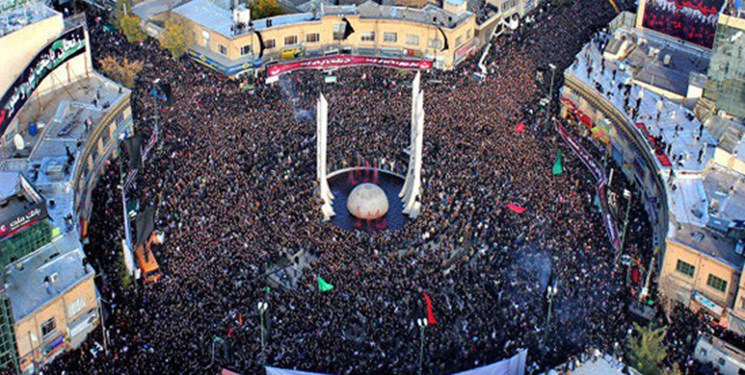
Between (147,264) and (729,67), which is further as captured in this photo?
(729,67)

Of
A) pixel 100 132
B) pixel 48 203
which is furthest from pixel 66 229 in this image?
pixel 100 132

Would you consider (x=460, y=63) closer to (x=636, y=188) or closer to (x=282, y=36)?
(x=282, y=36)

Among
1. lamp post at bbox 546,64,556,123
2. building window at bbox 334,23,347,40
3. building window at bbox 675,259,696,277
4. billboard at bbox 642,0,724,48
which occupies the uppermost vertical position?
billboard at bbox 642,0,724,48

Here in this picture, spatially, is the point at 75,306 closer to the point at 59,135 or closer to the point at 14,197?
the point at 14,197

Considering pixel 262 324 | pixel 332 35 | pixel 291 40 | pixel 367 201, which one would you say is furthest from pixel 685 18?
pixel 262 324

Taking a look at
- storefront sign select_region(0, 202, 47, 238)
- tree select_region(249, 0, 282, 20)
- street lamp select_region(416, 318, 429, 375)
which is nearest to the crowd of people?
street lamp select_region(416, 318, 429, 375)

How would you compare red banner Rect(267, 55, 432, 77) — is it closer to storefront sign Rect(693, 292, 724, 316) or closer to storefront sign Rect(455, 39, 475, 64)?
storefront sign Rect(455, 39, 475, 64)
